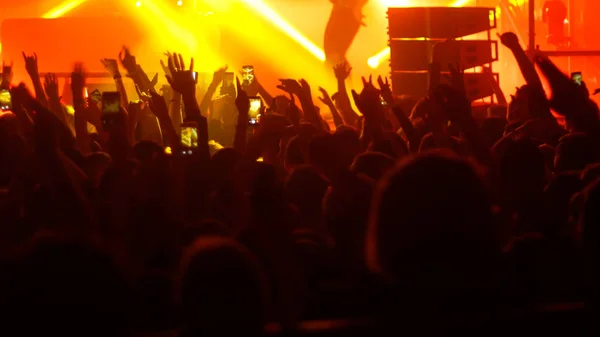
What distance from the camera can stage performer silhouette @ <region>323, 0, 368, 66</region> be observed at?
1136 centimetres

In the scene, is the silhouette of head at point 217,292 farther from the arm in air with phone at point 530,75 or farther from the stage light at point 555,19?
the stage light at point 555,19

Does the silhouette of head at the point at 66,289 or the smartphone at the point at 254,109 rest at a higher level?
the smartphone at the point at 254,109

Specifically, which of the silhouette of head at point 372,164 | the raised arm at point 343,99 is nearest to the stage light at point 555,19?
the raised arm at point 343,99

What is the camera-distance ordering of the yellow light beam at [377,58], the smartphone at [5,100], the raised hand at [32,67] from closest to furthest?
the raised hand at [32,67], the smartphone at [5,100], the yellow light beam at [377,58]

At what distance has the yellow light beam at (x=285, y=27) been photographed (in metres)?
13.3

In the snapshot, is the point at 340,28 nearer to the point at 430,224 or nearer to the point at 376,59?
the point at 376,59

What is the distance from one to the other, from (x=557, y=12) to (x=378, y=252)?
1132 centimetres

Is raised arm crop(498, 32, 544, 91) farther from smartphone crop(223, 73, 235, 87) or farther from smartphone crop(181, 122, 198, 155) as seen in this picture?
smartphone crop(223, 73, 235, 87)

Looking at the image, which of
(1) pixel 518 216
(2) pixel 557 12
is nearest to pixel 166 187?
(1) pixel 518 216

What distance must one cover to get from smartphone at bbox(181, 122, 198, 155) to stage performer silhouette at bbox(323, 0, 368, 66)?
8.89 metres

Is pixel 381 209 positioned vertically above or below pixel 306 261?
above

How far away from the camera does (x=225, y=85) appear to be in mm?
6473

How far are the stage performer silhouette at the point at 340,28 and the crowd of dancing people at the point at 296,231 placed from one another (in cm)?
836

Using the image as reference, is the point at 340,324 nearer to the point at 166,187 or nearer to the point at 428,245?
the point at 428,245
